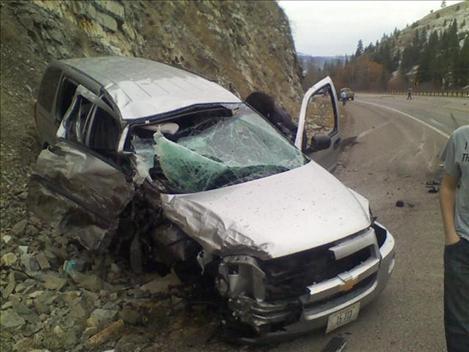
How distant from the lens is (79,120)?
4.86m

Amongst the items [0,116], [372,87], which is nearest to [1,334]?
[0,116]

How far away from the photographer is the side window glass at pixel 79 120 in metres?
4.79

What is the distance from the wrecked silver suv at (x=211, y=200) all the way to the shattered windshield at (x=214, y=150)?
0.04 ft

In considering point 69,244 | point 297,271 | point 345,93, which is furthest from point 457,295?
point 345,93

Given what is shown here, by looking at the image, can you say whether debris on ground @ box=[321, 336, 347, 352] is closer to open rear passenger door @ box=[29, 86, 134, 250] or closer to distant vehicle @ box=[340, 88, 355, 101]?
open rear passenger door @ box=[29, 86, 134, 250]

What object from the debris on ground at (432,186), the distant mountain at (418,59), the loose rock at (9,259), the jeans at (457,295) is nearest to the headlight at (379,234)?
the jeans at (457,295)

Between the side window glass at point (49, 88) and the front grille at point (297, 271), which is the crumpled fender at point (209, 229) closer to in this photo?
the front grille at point (297, 271)

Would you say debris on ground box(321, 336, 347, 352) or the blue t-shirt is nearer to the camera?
the blue t-shirt

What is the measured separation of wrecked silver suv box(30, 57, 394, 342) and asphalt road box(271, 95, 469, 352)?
11.5 inches

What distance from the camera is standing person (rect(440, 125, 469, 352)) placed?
103 inches

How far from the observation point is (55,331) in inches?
146

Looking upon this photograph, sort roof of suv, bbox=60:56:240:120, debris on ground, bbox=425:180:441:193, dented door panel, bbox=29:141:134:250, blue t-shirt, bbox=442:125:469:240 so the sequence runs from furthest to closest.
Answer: debris on ground, bbox=425:180:441:193, roof of suv, bbox=60:56:240:120, dented door panel, bbox=29:141:134:250, blue t-shirt, bbox=442:125:469:240

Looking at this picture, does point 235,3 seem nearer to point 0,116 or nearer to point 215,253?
point 0,116

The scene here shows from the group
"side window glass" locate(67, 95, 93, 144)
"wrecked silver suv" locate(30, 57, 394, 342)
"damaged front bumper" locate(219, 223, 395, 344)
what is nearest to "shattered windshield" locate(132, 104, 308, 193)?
"wrecked silver suv" locate(30, 57, 394, 342)
